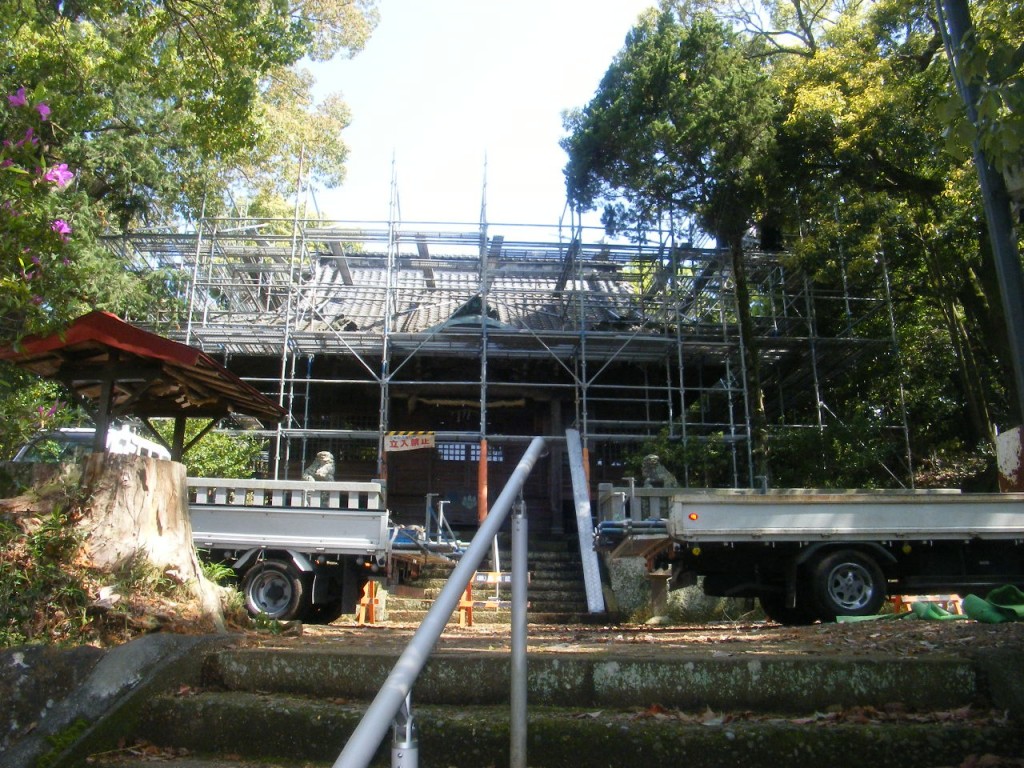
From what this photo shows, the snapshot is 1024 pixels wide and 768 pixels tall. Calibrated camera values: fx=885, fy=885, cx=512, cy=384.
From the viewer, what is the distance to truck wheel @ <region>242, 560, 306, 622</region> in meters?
9.88

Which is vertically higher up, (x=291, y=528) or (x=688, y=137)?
(x=688, y=137)

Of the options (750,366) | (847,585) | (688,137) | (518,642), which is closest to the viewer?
(518,642)

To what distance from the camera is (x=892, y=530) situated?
8.88 meters

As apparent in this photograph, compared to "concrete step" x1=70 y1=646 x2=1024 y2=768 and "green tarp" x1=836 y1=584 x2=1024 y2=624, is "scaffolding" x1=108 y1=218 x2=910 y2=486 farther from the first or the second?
"concrete step" x1=70 y1=646 x2=1024 y2=768

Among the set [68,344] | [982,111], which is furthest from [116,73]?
[982,111]

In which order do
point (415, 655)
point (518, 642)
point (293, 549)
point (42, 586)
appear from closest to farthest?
point (415, 655) < point (518, 642) < point (42, 586) < point (293, 549)

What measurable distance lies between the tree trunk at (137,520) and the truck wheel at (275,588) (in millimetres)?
Answer: 4485

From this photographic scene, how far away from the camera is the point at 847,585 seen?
28.9 ft

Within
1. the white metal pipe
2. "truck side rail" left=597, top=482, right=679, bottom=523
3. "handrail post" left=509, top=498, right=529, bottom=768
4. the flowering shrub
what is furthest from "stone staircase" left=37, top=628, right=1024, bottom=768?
"truck side rail" left=597, top=482, right=679, bottom=523

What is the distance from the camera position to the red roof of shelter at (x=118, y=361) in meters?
5.58

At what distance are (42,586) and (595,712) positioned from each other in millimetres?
3118

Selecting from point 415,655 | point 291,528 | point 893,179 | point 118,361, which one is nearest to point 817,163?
point 893,179

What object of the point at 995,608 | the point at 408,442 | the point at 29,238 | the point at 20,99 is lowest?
the point at 995,608

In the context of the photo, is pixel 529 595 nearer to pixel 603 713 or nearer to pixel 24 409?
pixel 24 409
